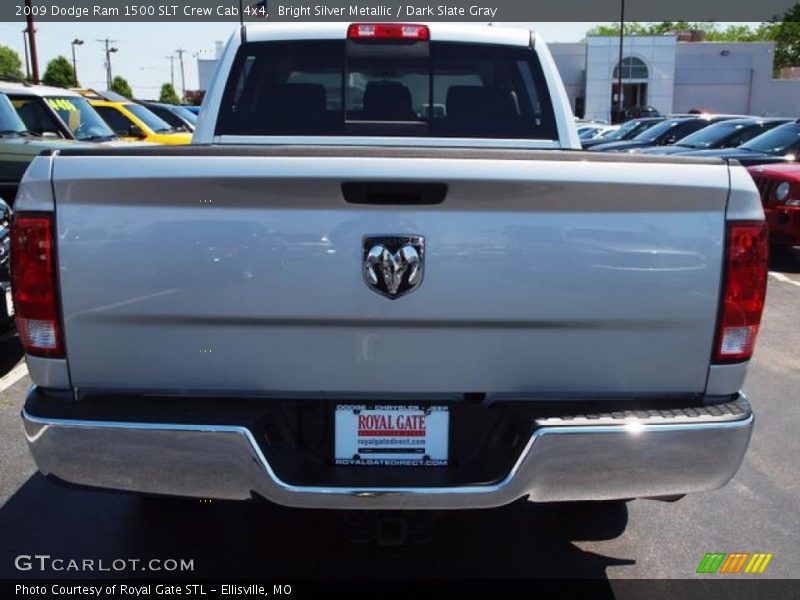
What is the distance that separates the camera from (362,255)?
251 centimetres

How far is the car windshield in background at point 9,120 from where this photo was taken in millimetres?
10891

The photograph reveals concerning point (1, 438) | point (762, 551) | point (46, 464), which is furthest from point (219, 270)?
point (1, 438)

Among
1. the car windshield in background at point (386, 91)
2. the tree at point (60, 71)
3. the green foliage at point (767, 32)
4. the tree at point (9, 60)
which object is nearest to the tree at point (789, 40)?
the green foliage at point (767, 32)

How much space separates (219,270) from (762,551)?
2510 mm

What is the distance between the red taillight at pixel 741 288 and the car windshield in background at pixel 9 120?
33.9 feet

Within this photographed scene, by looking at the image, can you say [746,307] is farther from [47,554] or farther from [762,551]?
[47,554]

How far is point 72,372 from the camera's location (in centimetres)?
263

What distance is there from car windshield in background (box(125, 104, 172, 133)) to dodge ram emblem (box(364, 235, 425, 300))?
13.7 meters

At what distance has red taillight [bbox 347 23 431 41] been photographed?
4.36 meters

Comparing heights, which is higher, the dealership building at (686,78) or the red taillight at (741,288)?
the dealership building at (686,78)

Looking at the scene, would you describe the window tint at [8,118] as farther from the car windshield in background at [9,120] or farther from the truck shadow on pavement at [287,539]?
the truck shadow on pavement at [287,539]

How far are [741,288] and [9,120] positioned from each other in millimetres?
10528

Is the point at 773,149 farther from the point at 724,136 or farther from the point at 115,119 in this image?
the point at 115,119

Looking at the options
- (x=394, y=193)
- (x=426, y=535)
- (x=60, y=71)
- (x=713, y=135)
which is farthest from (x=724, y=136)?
(x=60, y=71)
